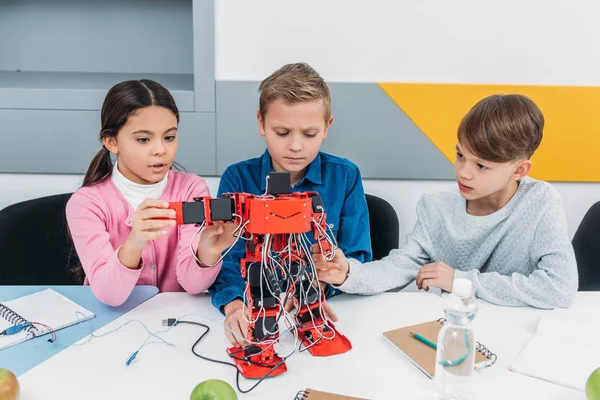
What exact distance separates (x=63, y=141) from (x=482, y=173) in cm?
153

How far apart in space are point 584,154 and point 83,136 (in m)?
1.97

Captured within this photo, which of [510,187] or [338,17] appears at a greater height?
[338,17]

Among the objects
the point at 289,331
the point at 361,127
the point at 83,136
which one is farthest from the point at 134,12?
the point at 289,331

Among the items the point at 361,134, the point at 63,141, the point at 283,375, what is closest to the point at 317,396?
the point at 283,375

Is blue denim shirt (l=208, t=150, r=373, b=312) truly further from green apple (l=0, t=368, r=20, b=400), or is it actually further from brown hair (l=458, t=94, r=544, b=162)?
green apple (l=0, t=368, r=20, b=400)

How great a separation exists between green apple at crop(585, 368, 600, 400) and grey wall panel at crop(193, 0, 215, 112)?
1.52m

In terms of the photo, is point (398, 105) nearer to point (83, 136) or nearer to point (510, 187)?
point (510, 187)

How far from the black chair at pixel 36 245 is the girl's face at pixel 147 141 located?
435 millimetres

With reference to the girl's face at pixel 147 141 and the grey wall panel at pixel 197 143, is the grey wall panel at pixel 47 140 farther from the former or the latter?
the girl's face at pixel 147 141

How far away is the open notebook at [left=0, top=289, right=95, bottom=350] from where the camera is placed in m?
1.07

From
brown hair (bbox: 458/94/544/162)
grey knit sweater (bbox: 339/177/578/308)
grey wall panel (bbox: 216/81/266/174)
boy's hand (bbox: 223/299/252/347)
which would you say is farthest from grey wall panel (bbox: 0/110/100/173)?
brown hair (bbox: 458/94/544/162)

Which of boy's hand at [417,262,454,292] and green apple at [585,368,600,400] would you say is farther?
boy's hand at [417,262,454,292]

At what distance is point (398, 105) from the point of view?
196cm

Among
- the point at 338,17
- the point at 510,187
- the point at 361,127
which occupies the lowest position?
the point at 510,187
